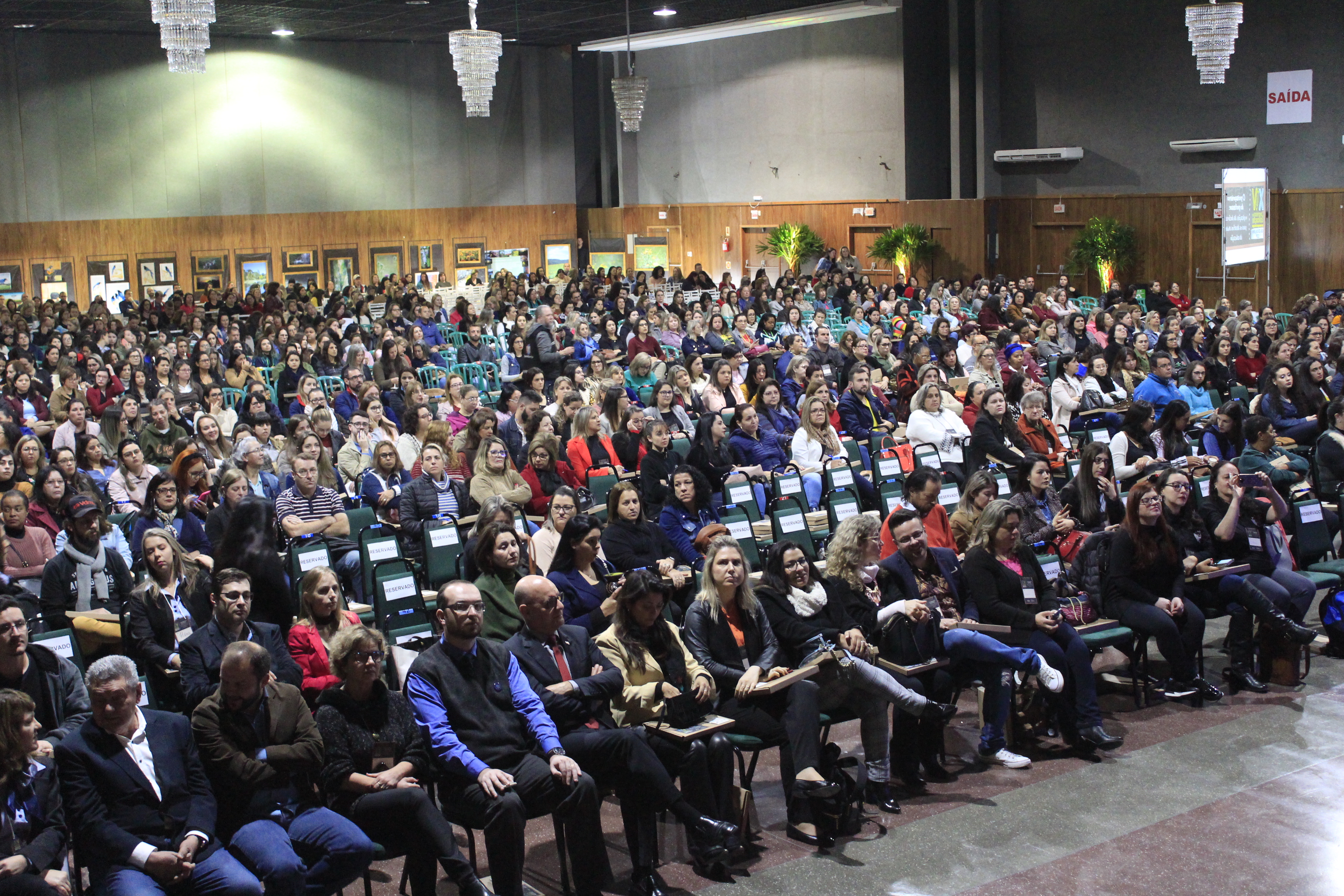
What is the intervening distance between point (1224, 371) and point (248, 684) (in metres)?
9.41

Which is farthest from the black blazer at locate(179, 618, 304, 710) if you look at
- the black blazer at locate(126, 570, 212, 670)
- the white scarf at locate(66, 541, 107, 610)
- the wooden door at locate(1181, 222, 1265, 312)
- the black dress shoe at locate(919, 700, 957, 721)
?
the wooden door at locate(1181, 222, 1265, 312)

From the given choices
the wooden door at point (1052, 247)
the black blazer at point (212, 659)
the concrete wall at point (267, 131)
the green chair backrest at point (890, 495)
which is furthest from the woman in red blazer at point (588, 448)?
the concrete wall at point (267, 131)

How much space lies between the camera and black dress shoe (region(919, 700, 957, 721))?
4879 mm

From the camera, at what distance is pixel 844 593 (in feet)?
16.8

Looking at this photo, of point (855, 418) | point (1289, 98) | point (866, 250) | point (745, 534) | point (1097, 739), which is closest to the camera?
point (1097, 739)

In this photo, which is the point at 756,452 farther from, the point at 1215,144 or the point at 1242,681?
the point at 1215,144

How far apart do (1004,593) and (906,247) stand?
1676cm

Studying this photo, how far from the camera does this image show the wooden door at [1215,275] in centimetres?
1834

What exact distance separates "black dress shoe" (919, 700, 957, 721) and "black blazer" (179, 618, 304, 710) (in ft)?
7.60

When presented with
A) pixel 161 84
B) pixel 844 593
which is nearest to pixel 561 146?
pixel 161 84

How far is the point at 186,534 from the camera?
6301mm

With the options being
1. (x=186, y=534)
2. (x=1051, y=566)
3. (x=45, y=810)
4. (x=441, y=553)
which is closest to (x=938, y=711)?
(x=1051, y=566)

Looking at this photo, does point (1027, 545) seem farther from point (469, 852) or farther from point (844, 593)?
point (469, 852)

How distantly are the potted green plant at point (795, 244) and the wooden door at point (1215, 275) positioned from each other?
6.51 metres
